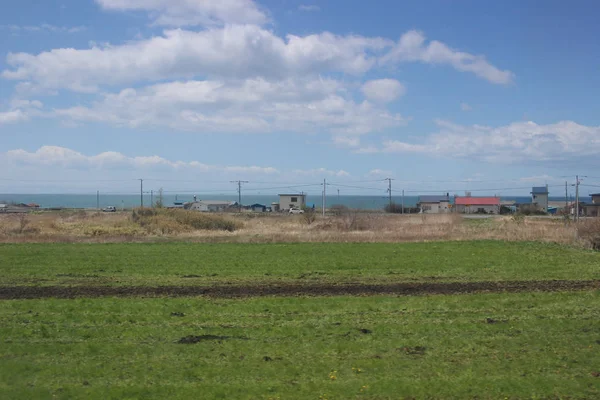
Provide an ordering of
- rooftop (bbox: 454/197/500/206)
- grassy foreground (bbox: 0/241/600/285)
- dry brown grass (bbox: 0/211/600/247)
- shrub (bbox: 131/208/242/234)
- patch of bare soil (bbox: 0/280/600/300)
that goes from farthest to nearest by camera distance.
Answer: rooftop (bbox: 454/197/500/206)
shrub (bbox: 131/208/242/234)
dry brown grass (bbox: 0/211/600/247)
grassy foreground (bbox: 0/241/600/285)
patch of bare soil (bbox: 0/280/600/300)

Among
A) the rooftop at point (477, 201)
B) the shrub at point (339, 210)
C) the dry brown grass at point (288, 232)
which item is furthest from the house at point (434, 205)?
the dry brown grass at point (288, 232)

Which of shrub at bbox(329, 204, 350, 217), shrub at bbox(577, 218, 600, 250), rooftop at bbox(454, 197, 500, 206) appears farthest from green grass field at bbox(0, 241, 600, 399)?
rooftop at bbox(454, 197, 500, 206)

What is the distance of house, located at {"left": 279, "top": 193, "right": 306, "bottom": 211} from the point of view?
134 metres

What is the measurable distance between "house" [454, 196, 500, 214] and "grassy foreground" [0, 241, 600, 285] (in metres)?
95.2

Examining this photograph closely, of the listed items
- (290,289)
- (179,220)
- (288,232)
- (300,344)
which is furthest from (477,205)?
(300,344)

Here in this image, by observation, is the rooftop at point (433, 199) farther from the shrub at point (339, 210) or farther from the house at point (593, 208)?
the shrub at point (339, 210)

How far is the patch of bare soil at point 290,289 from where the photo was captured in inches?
740

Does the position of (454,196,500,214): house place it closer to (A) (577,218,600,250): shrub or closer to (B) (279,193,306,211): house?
(B) (279,193,306,211): house

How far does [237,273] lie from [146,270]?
13.0 feet

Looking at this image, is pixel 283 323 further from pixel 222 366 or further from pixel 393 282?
pixel 393 282

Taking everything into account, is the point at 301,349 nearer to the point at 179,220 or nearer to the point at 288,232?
the point at 288,232

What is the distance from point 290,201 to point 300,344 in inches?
4881

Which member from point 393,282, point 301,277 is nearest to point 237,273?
point 301,277

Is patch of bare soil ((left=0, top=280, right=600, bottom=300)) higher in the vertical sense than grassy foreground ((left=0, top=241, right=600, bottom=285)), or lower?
lower
